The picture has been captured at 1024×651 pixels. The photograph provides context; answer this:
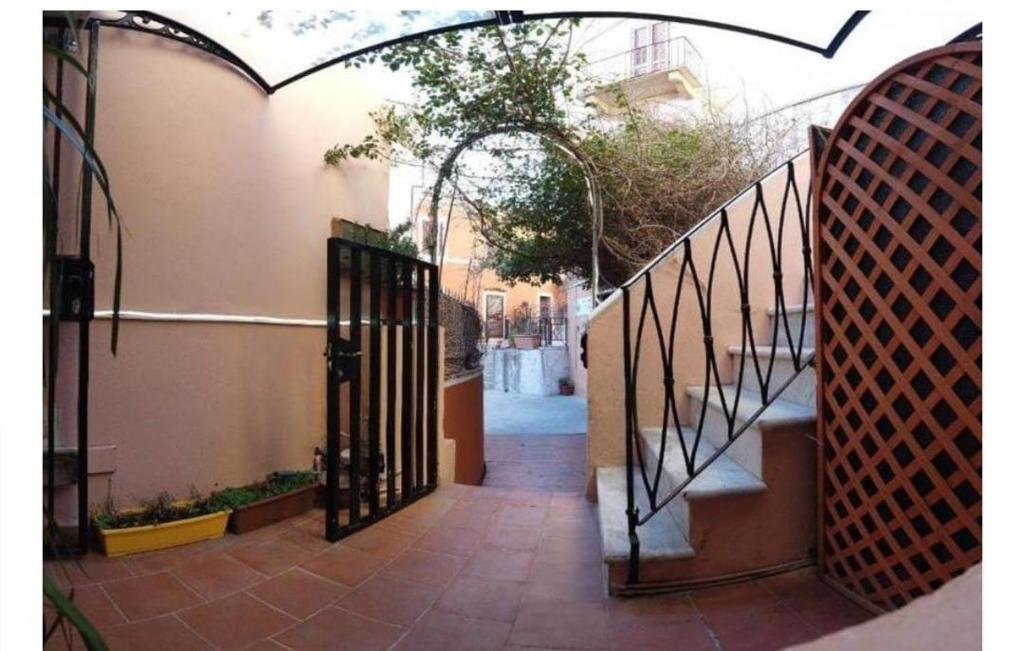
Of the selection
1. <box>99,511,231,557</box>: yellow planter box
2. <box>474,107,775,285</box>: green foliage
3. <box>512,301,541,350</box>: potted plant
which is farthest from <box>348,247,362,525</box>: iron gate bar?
<box>512,301,541,350</box>: potted plant

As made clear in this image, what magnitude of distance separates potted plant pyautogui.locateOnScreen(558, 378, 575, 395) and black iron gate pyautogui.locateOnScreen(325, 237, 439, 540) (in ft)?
26.6

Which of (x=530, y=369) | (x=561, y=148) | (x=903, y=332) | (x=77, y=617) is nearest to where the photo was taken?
(x=77, y=617)

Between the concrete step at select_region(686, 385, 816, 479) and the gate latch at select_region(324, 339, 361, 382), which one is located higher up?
the gate latch at select_region(324, 339, 361, 382)

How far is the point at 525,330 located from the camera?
556 inches

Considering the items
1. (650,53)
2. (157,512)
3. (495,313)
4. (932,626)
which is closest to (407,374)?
(157,512)

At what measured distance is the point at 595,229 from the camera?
394 centimetres

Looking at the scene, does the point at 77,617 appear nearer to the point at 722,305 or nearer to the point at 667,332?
the point at 667,332

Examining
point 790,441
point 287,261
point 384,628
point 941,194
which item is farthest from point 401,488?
point 941,194

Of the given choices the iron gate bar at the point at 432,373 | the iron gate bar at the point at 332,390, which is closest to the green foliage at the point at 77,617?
the iron gate bar at the point at 332,390

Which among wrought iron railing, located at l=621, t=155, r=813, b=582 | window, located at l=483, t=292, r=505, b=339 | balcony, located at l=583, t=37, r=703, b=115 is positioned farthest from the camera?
window, located at l=483, t=292, r=505, b=339

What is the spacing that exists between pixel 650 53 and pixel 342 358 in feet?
20.0

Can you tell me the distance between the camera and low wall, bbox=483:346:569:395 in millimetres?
11570

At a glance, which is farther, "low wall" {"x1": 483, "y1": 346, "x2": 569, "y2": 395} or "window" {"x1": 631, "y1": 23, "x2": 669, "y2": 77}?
"low wall" {"x1": 483, "y1": 346, "x2": 569, "y2": 395}

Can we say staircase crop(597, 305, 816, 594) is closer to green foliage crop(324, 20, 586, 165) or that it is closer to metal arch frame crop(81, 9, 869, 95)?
metal arch frame crop(81, 9, 869, 95)
